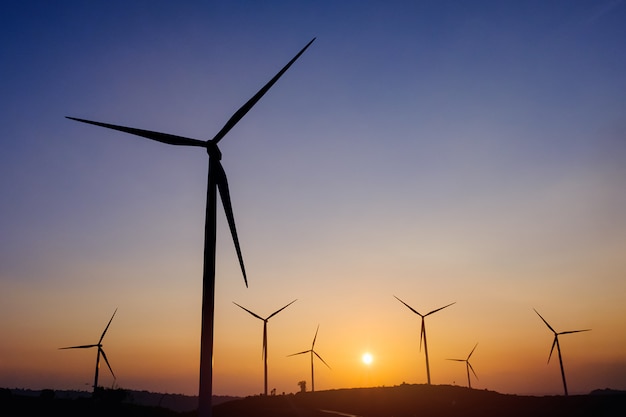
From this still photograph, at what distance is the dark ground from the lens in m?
89.8

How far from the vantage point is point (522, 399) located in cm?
11844

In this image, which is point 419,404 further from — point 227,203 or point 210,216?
point 210,216

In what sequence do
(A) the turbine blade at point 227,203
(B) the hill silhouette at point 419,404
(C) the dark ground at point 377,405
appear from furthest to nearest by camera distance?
(B) the hill silhouette at point 419,404 < (C) the dark ground at point 377,405 < (A) the turbine blade at point 227,203

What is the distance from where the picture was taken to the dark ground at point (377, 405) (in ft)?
295

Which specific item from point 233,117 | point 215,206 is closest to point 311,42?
point 233,117

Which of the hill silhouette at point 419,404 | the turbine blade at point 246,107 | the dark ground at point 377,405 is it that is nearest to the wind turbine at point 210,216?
the turbine blade at point 246,107

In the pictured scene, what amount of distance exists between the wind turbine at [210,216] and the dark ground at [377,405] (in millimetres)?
70637

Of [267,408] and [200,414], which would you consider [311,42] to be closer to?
[200,414]

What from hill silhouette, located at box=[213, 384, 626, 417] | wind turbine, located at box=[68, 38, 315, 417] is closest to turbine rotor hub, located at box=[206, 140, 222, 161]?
wind turbine, located at box=[68, 38, 315, 417]

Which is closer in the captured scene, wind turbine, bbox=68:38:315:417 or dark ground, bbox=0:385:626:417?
wind turbine, bbox=68:38:315:417

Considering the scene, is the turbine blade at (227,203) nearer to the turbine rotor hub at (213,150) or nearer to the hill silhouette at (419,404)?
the turbine rotor hub at (213,150)

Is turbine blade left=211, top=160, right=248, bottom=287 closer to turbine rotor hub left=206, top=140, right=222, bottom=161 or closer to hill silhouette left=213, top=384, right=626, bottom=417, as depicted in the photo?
turbine rotor hub left=206, top=140, right=222, bottom=161

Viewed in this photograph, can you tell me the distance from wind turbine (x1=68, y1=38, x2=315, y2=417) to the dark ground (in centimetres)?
7064

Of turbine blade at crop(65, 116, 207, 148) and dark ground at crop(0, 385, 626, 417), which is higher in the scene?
turbine blade at crop(65, 116, 207, 148)
